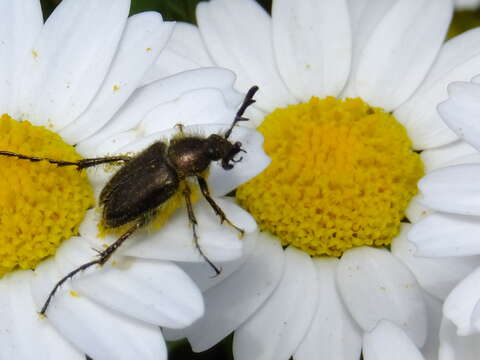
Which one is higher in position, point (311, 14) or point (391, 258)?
point (311, 14)

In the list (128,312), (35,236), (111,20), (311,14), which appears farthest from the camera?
(311,14)

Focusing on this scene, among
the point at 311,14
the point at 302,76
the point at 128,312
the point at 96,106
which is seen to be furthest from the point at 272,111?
the point at 128,312

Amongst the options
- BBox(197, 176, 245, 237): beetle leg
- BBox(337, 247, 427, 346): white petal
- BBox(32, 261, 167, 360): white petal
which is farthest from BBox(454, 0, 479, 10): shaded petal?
BBox(32, 261, 167, 360): white petal

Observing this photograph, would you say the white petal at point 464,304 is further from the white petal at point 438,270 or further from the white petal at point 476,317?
the white petal at point 438,270

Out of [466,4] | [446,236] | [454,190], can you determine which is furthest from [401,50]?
[466,4]

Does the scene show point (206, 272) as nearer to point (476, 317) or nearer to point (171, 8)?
point (476, 317)

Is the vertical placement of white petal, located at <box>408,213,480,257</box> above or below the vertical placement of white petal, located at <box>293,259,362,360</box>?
above

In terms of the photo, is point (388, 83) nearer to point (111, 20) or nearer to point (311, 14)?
point (311, 14)

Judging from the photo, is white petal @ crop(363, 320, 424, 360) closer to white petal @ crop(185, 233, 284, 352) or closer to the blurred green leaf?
white petal @ crop(185, 233, 284, 352)
